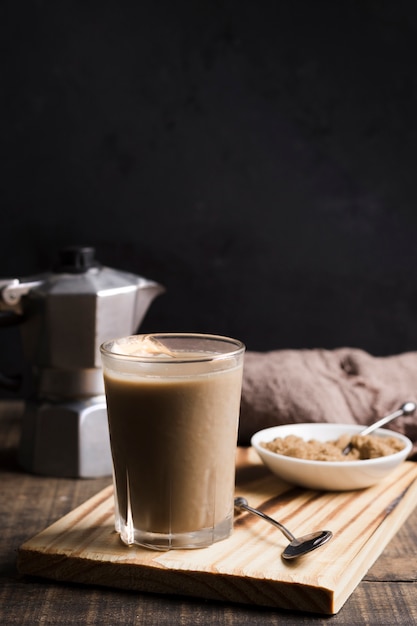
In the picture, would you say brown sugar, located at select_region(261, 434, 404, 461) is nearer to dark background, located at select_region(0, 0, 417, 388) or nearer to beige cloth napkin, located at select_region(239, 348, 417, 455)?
beige cloth napkin, located at select_region(239, 348, 417, 455)

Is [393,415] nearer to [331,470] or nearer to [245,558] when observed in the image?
[331,470]

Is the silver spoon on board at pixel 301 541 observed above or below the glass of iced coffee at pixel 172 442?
below

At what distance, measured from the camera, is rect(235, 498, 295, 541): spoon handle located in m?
0.99

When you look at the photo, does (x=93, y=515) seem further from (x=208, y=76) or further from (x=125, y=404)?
(x=208, y=76)

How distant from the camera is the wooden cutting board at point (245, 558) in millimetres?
882

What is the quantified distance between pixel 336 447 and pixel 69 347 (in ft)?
1.37

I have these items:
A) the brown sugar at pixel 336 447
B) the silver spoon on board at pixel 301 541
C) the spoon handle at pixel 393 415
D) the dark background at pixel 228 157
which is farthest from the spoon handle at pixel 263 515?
the dark background at pixel 228 157

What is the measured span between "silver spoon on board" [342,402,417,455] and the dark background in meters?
0.57

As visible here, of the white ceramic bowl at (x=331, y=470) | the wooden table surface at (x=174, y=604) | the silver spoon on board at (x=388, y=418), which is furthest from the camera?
the silver spoon on board at (x=388, y=418)

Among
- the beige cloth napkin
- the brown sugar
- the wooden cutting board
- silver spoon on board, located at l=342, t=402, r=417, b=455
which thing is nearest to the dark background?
the beige cloth napkin

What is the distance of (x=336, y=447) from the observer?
1234 mm

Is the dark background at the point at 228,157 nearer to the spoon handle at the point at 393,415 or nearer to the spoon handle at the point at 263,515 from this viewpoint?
the spoon handle at the point at 393,415

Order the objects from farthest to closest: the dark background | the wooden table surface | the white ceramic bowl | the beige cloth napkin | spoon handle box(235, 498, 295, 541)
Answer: the dark background
the beige cloth napkin
the white ceramic bowl
spoon handle box(235, 498, 295, 541)
the wooden table surface

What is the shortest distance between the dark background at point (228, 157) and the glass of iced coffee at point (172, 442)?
929 mm
